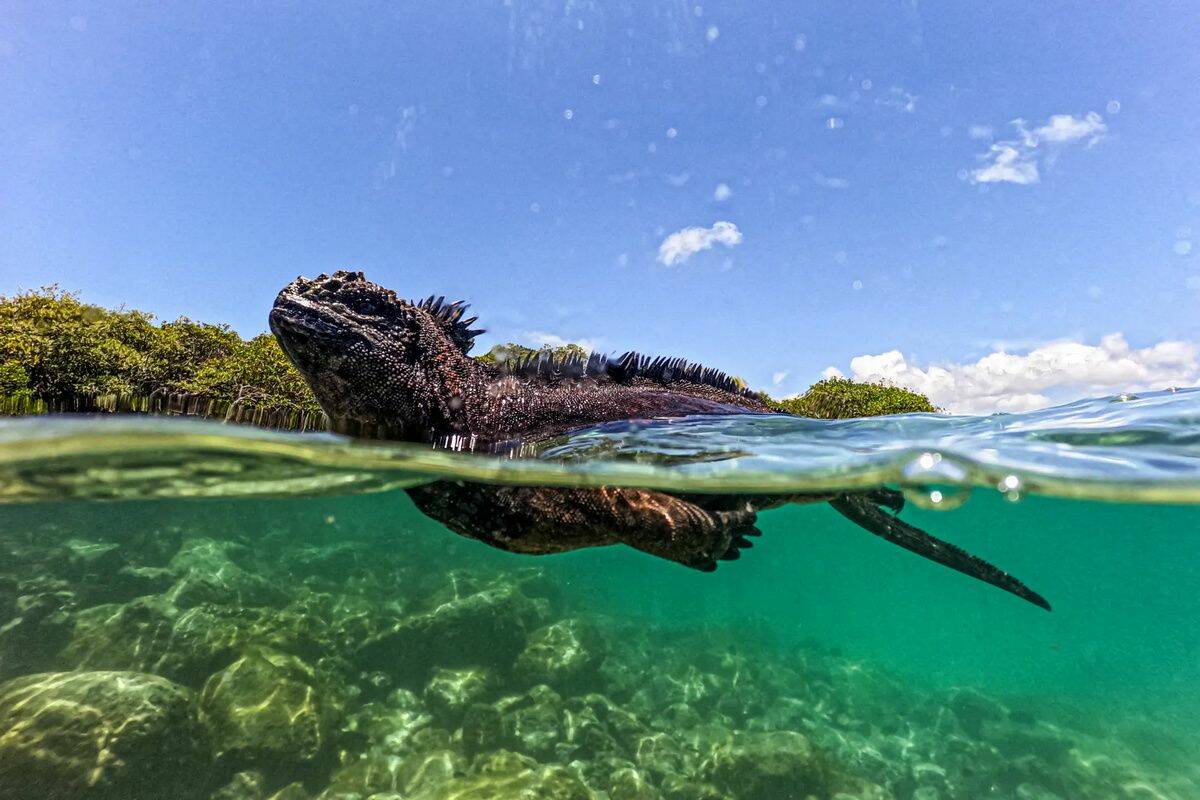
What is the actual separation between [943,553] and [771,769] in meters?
5.27

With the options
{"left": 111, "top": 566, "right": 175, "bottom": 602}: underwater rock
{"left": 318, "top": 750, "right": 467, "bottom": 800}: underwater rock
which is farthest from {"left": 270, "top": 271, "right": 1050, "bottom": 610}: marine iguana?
{"left": 111, "top": 566, "right": 175, "bottom": 602}: underwater rock

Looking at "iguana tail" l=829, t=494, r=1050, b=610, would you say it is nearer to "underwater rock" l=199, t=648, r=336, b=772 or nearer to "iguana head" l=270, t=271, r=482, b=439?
"iguana head" l=270, t=271, r=482, b=439

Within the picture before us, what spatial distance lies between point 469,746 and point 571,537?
627 centimetres

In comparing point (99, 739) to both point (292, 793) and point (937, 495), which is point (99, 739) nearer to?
point (292, 793)

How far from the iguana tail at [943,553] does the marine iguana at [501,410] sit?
1 centimetres

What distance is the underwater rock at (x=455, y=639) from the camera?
405 inches

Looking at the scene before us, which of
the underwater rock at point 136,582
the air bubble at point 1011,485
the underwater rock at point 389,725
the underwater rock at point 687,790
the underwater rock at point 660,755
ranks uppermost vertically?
the air bubble at point 1011,485

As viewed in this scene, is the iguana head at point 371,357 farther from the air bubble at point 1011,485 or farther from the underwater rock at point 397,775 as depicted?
the air bubble at point 1011,485

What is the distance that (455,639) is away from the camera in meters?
11.1

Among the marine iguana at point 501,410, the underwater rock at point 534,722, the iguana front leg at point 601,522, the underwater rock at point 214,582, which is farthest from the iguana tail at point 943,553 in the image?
the underwater rock at point 214,582

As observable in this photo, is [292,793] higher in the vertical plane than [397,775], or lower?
higher

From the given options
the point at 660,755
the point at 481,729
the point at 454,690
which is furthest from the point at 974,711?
the point at 454,690

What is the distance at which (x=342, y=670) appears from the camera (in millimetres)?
9648

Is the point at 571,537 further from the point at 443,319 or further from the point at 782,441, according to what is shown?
the point at 782,441
